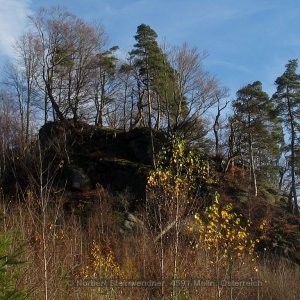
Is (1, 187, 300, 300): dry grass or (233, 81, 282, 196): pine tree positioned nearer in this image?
(1, 187, 300, 300): dry grass

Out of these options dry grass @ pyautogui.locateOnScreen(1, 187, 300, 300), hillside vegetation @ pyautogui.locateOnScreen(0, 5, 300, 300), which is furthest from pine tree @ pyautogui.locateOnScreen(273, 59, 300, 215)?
dry grass @ pyautogui.locateOnScreen(1, 187, 300, 300)

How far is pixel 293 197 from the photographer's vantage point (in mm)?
38906

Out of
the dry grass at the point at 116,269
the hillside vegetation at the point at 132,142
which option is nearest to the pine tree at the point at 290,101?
the hillside vegetation at the point at 132,142

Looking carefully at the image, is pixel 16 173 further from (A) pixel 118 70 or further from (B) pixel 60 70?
(A) pixel 118 70

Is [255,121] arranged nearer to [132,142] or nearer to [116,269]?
[132,142]

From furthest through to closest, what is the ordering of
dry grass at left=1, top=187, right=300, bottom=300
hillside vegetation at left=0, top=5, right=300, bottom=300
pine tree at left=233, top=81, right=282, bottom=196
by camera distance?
pine tree at left=233, top=81, right=282, bottom=196, hillside vegetation at left=0, top=5, right=300, bottom=300, dry grass at left=1, top=187, right=300, bottom=300

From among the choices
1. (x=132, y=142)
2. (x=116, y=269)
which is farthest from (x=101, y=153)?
(x=116, y=269)

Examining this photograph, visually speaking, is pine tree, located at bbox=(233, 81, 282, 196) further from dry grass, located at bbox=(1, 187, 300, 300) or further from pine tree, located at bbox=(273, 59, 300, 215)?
dry grass, located at bbox=(1, 187, 300, 300)

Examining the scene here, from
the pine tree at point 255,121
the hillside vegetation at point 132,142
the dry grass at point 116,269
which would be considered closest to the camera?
the dry grass at point 116,269

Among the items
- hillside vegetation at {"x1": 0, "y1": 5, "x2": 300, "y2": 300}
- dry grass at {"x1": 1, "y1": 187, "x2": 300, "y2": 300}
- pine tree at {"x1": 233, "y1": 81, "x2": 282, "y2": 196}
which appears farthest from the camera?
pine tree at {"x1": 233, "y1": 81, "x2": 282, "y2": 196}

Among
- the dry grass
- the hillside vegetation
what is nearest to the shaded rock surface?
the hillside vegetation

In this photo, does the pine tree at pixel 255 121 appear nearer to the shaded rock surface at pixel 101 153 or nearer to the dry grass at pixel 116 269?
the shaded rock surface at pixel 101 153

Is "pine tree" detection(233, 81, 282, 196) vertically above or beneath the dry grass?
above

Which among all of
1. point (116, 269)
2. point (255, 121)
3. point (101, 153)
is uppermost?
point (255, 121)
